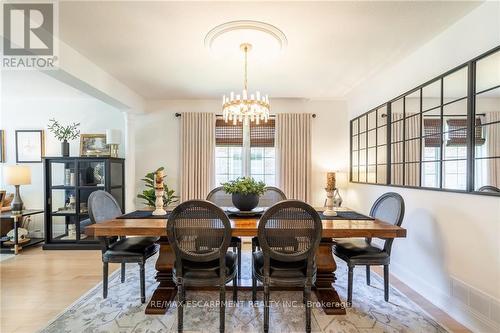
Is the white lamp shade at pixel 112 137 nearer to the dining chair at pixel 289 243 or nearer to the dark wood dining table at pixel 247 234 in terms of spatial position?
the dark wood dining table at pixel 247 234

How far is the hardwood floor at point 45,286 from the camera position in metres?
2.05

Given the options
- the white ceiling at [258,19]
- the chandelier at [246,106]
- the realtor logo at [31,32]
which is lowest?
the chandelier at [246,106]

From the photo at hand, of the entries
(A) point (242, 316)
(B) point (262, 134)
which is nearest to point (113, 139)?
(B) point (262, 134)

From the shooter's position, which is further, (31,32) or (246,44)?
(246,44)

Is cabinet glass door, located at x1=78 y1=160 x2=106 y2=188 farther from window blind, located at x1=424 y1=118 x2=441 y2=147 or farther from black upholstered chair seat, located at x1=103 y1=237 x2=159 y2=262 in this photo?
window blind, located at x1=424 y1=118 x2=441 y2=147

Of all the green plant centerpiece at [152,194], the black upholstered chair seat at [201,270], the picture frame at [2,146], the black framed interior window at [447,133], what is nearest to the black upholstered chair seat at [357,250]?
the black framed interior window at [447,133]

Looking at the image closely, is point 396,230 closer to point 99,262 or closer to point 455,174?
point 455,174

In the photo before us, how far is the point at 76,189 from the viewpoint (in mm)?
3828

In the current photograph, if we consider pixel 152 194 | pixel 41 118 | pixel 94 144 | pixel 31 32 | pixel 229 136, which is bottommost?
pixel 152 194

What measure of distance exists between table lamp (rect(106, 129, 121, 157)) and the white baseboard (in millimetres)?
4648

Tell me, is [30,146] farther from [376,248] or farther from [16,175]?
[376,248]

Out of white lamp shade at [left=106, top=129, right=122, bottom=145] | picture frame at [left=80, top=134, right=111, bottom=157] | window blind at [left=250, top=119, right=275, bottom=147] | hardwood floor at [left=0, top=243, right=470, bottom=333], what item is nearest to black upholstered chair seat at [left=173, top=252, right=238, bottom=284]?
hardwood floor at [left=0, top=243, right=470, bottom=333]

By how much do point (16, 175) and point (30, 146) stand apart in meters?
0.83

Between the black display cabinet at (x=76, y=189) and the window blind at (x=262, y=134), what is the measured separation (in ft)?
7.79
